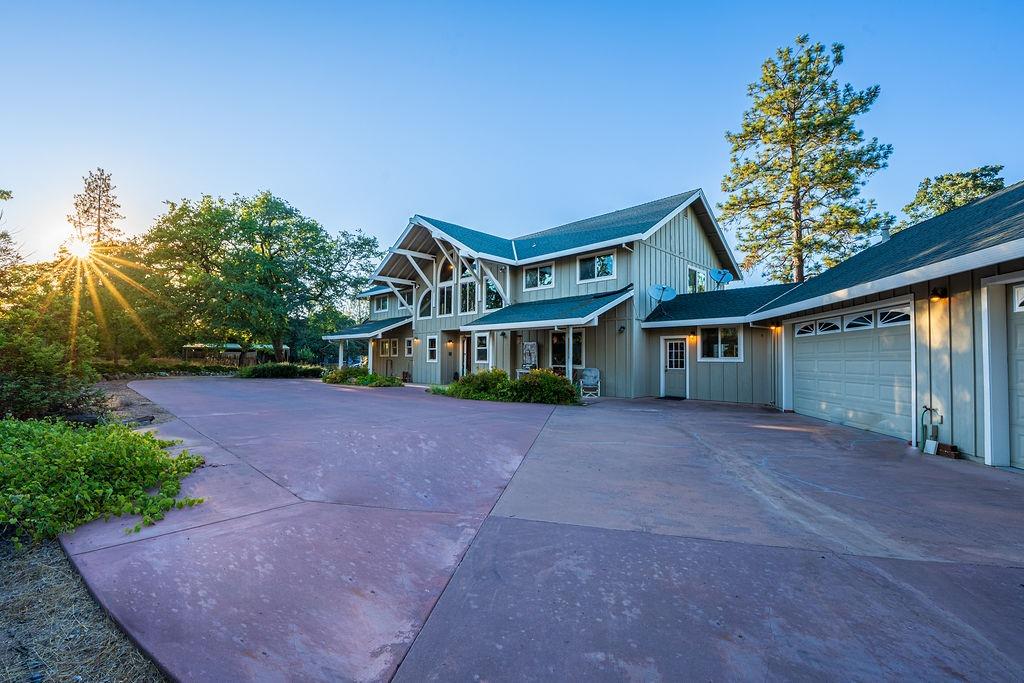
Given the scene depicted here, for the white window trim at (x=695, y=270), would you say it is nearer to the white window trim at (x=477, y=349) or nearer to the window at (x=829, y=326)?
the window at (x=829, y=326)

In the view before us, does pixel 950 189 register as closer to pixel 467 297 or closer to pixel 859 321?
pixel 859 321

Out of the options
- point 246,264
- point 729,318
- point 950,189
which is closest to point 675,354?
point 729,318

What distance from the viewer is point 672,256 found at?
15609 millimetres

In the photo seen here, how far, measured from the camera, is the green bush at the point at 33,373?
6527mm

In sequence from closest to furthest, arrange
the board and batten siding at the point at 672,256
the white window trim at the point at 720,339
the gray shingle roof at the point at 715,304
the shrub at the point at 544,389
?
the shrub at the point at 544,389, the gray shingle roof at the point at 715,304, the white window trim at the point at 720,339, the board and batten siding at the point at 672,256

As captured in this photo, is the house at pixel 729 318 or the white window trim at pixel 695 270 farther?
the white window trim at pixel 695 270

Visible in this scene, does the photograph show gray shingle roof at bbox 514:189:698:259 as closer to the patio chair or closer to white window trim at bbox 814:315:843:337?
the patio chair

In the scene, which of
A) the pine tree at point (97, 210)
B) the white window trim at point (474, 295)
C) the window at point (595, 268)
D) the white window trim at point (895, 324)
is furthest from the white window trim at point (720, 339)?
the pine tree at point (97, 210)

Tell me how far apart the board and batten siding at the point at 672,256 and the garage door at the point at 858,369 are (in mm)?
4934

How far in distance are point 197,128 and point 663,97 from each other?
14011 millimetres

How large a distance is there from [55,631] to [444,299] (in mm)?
17980

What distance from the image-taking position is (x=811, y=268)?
21422 millimetres

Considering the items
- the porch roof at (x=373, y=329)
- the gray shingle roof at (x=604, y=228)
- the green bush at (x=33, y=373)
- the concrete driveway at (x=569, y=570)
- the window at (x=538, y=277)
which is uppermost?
the gray shingle roof at (x=604, y=228)

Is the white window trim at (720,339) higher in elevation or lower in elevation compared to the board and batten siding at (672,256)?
lower
